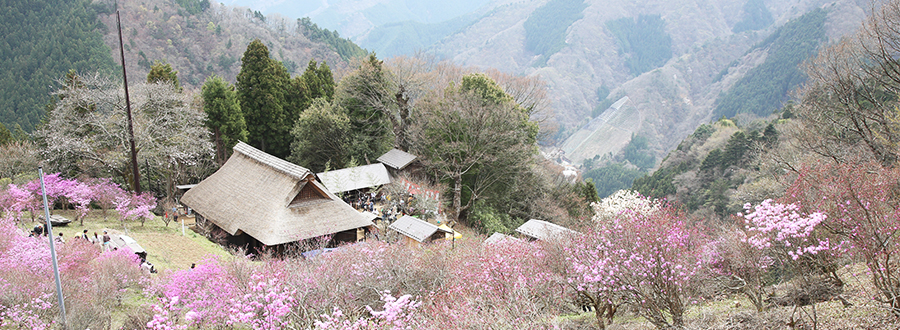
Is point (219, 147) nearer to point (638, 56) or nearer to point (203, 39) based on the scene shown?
point (203, 39)

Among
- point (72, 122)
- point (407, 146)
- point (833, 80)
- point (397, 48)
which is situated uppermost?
point (833, 80)

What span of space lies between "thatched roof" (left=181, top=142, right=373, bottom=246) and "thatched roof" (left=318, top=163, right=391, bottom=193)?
15.8 feet

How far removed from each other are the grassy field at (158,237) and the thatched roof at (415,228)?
5.77 meters

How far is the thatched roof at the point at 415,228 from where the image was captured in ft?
53.7

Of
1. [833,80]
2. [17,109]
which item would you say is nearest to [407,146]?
[833,80]

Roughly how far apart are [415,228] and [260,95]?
50.9 ft

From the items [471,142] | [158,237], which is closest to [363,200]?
[471,142]

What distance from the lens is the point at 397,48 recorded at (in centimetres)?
16550

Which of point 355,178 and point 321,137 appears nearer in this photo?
point 355,178

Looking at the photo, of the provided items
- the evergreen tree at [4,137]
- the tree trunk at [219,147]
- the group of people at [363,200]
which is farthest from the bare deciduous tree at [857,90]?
the evergreen tree at [4,137]

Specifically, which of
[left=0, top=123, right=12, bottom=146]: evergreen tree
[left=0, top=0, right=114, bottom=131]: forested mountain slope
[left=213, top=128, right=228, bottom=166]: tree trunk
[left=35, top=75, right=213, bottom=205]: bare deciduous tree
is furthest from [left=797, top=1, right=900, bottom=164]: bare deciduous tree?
[left=0, top=0, right=114, bottom=131]: forested mountain slope

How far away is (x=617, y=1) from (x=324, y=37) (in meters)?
129

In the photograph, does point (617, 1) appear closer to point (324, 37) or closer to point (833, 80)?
point (324, 37)

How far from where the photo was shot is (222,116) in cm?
2481
